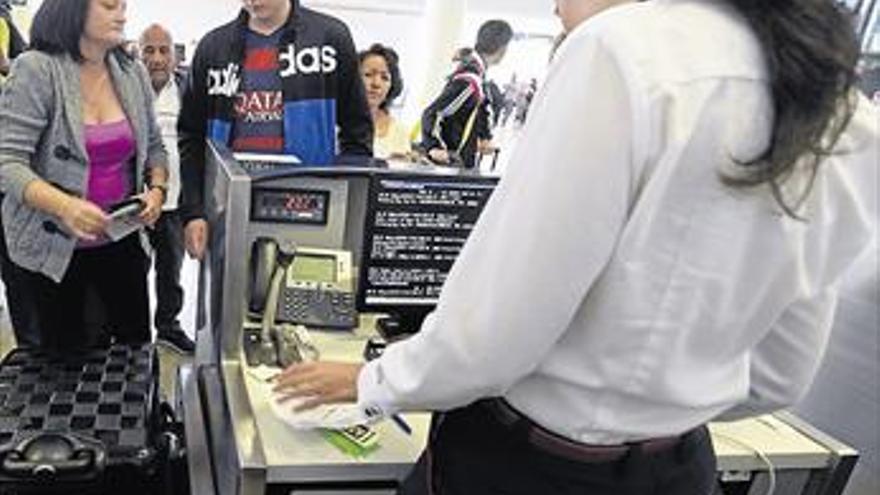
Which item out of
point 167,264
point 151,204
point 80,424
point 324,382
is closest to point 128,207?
point 151,204

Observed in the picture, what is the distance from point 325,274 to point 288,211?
0.15 meters

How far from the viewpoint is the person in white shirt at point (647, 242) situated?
643 millimetres

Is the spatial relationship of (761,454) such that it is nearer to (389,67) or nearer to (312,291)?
(312,291)

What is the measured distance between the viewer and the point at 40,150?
1809mm

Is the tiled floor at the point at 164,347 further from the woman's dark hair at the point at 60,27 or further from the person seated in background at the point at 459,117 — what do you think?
the person seated in background at the point at 459,117

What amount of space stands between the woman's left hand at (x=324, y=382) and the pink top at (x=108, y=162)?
3.67 ft

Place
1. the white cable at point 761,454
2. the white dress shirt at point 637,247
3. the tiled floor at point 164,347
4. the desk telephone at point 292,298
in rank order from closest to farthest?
the white dress shirt at point 637,247
the white cable at point 761,454
the desk telephone at point 292,298
the tiled floor at point 164,347

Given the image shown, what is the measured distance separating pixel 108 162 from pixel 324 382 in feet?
3.96

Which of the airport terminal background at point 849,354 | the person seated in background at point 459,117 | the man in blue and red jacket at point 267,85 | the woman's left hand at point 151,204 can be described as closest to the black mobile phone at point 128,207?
the woman's left hand at point 151,204

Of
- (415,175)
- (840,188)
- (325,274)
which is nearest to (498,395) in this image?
(840,188)

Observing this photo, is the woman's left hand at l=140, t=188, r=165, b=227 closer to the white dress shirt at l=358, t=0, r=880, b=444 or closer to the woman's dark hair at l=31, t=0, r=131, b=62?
the woman's dark hair at l=31, t=0, r=131, b=62

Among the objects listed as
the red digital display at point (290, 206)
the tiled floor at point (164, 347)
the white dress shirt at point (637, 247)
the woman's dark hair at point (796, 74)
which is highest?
the woman's dark hair at point (796, 74)

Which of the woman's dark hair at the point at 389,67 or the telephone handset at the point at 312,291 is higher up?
the woman's dark hair at the point at 389,67

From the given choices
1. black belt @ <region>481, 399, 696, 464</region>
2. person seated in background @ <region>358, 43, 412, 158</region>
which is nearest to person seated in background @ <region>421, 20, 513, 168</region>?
person seated in background @ <region>358, 43, 412, 158</region>
